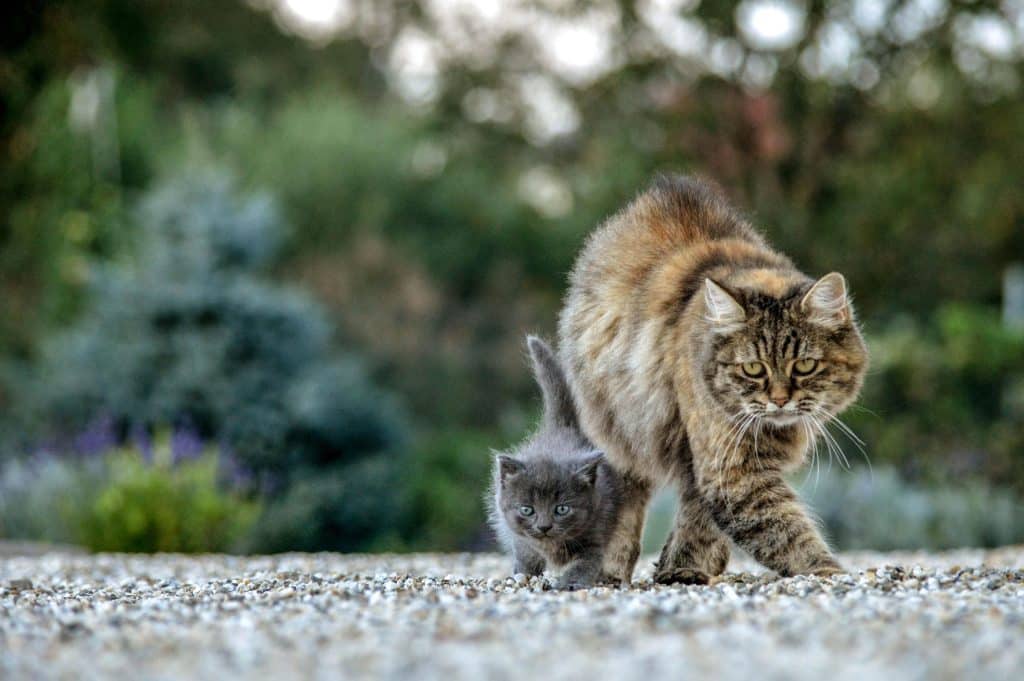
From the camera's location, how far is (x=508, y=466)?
5.64 meters

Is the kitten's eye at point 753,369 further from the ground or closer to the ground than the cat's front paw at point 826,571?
further from the ground

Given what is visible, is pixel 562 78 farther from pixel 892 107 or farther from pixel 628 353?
pixel 628 353

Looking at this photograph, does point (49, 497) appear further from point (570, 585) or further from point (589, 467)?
point (570, 585)

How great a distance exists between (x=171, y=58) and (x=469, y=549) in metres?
16.4

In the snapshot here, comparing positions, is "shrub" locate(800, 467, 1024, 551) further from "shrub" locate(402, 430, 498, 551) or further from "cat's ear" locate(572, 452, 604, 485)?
"cat's ear" locate(572, 452, 604, 485)

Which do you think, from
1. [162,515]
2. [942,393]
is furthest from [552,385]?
[942,393]

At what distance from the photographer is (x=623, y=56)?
60.1 ft

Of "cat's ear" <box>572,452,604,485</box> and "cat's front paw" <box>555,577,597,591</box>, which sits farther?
"cat's ear" <box>572,452,604,485</box>

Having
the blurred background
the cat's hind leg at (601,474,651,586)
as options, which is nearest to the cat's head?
the cat's hind leg at (601,474,651,586)

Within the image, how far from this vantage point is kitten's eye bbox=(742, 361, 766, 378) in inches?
194

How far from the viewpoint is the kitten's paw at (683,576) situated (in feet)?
16.8

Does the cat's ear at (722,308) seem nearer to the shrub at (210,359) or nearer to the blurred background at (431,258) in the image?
the blurred background at (431,258)

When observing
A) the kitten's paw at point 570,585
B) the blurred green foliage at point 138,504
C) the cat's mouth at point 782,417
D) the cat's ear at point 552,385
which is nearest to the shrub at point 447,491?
the blurred green foliage at point 138,504

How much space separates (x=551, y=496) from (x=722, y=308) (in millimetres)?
1111
